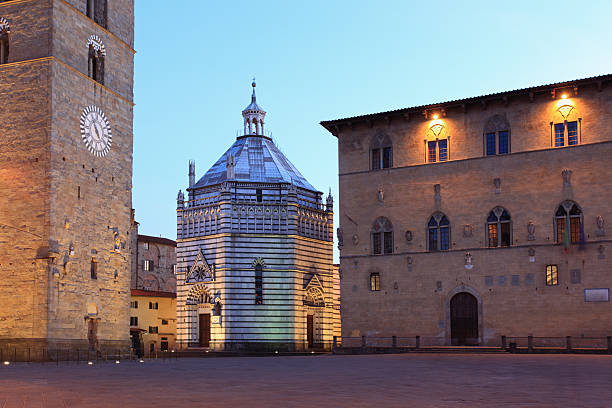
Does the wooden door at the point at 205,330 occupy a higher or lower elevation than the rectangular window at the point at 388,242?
lower

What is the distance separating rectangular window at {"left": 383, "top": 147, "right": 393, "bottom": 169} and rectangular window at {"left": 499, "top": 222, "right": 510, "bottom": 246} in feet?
24.8

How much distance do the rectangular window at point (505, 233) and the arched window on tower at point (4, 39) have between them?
27426 mm

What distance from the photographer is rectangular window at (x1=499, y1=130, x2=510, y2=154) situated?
40.0 m

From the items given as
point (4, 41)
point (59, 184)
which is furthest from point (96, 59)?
point (59, 184)

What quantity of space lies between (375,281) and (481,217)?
24.0 ft

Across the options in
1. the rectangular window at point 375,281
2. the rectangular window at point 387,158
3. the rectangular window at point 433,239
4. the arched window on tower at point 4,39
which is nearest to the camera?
the arched window on tower at point 4,39

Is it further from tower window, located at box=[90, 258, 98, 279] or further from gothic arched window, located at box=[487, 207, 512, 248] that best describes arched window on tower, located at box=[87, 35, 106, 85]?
gothic arched window, located at box=[487, 207, 512, 248]

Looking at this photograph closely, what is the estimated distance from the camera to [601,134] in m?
37.4

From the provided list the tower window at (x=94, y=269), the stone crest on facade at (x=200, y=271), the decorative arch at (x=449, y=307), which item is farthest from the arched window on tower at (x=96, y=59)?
the decorative arch at (x=449, y=307)

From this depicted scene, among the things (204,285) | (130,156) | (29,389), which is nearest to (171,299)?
(204,285)

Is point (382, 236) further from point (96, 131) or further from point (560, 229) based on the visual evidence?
point (96, 131)

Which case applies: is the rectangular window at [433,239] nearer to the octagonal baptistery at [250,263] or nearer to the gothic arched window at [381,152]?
the gothic arched window at [381,152]

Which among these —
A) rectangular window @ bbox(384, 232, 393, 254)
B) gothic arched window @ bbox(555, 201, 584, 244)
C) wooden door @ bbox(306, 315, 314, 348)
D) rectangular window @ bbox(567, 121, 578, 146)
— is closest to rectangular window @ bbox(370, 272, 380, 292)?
rectangular window @ bbox(384, 232, 393, 254)

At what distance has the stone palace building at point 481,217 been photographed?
37312 millimetres
